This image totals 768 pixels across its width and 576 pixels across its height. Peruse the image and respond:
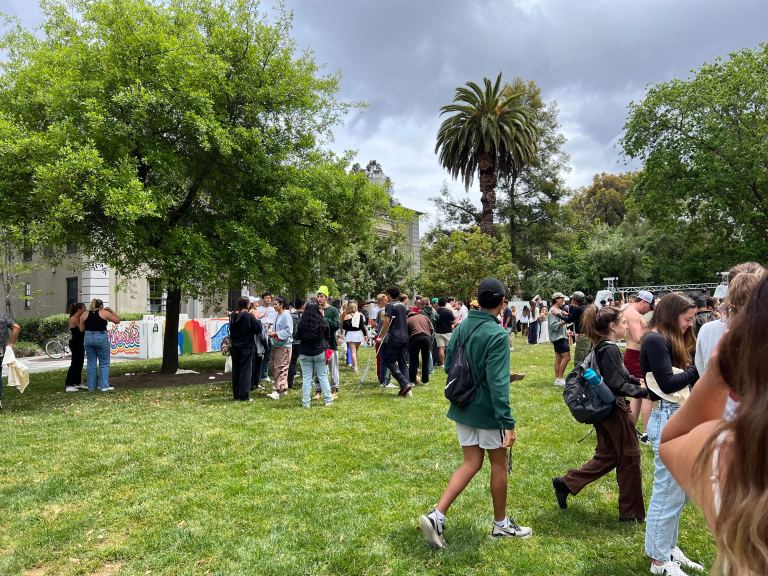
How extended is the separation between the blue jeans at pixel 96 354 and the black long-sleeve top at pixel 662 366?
10.7 m

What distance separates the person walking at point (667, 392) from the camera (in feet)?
11.1

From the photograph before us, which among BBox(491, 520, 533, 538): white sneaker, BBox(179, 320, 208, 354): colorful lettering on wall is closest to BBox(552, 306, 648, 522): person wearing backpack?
BBox(491, 520, 533, 538): white sneaker

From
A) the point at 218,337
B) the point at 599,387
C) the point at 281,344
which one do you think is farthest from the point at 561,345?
the point at 218,337

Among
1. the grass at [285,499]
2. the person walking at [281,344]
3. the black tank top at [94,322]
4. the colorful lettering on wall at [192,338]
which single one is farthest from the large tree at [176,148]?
the colorful lettering on wall at [192,338]

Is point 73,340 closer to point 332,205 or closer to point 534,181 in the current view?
point 332,205

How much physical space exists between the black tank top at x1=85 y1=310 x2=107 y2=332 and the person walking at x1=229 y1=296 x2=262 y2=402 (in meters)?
3.29

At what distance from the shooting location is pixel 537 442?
6656mm

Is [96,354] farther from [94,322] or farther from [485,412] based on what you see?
[485,412]

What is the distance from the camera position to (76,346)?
11633 millimetres

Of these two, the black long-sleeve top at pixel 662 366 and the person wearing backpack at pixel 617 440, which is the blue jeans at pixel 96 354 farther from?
the black long-sleeve top at pixel 662 366

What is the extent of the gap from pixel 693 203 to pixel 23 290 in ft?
130

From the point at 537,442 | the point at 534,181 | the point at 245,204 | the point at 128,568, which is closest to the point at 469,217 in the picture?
the point at 534,181

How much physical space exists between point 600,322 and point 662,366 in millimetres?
762

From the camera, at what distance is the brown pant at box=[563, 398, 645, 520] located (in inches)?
167
